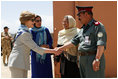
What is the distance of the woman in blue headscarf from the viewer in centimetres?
468

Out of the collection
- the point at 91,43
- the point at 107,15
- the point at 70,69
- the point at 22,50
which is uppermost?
the point at 107,15

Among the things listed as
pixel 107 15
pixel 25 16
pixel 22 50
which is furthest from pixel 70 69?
pixel 107 15

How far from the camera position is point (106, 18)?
19.6 ft

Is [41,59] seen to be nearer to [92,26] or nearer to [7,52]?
[92,26]

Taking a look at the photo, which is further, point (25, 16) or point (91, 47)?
point (25, 16)

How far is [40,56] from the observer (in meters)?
4.67

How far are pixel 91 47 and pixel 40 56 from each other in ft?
5.84

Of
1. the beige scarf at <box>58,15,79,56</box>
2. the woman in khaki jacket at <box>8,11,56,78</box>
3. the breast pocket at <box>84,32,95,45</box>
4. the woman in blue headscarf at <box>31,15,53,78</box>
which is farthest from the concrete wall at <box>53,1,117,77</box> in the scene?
the breast pocket at <box>84,32,95,45</box>

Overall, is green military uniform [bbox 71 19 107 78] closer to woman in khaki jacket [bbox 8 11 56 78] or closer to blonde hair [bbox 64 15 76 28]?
woman in khaki jacket [bbox 8 11 56 78]

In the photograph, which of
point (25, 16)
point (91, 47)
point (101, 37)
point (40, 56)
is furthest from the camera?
point (40, 56)

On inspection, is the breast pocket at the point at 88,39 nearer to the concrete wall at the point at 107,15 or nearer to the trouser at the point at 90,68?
the trouser at the point at 90,68

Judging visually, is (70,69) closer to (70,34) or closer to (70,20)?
(70,34)

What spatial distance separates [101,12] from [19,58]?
11.4ft

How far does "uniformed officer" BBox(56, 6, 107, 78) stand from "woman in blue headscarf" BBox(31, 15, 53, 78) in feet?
4.93
